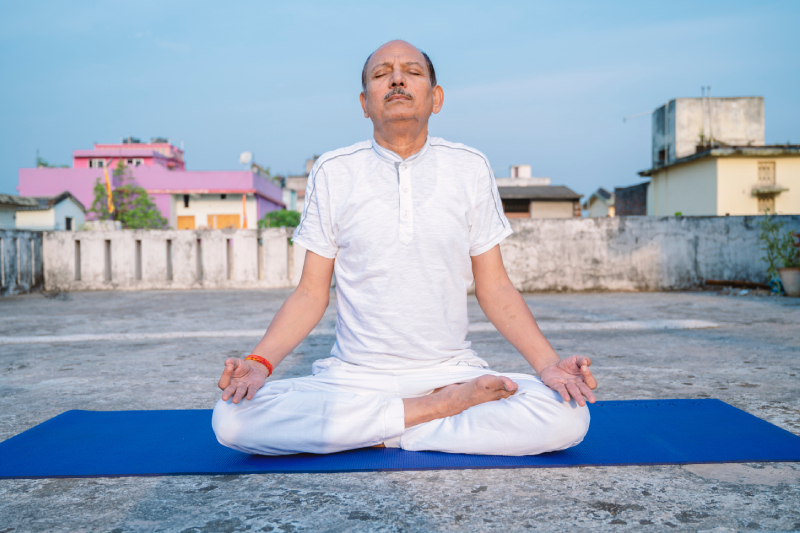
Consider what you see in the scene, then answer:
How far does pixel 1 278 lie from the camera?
859cm

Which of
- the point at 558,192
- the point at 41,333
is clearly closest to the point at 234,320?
the point at 41,333

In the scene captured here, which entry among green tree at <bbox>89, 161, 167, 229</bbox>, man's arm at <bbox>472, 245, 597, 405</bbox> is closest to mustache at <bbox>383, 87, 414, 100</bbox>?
man's arm at <bbox>472, 245, 597, 405</bbox>

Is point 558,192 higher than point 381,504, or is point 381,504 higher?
point 558,192

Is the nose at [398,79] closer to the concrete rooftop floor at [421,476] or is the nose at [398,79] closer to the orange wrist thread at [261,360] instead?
the orange wrist thread at [261,360]

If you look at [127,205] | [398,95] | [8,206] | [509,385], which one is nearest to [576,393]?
[509,385]

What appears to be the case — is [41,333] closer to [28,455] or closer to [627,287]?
[28,455]

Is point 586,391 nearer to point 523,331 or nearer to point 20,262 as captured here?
point 523,331

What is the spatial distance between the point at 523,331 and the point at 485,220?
0.39 meters

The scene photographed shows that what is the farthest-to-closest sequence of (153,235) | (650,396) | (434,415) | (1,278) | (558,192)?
(558,192), (153,235), (1,278), (650,396), (434,415)

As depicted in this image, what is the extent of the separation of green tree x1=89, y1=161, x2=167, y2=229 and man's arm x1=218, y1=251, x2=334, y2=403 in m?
26.6

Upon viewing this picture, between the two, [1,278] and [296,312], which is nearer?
[296,312]

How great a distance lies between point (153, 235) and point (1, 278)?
2.21 metres

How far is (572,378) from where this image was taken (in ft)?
5.34

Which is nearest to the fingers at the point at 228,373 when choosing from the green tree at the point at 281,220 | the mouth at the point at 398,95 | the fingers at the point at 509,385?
the fingers at the point at 509,385
